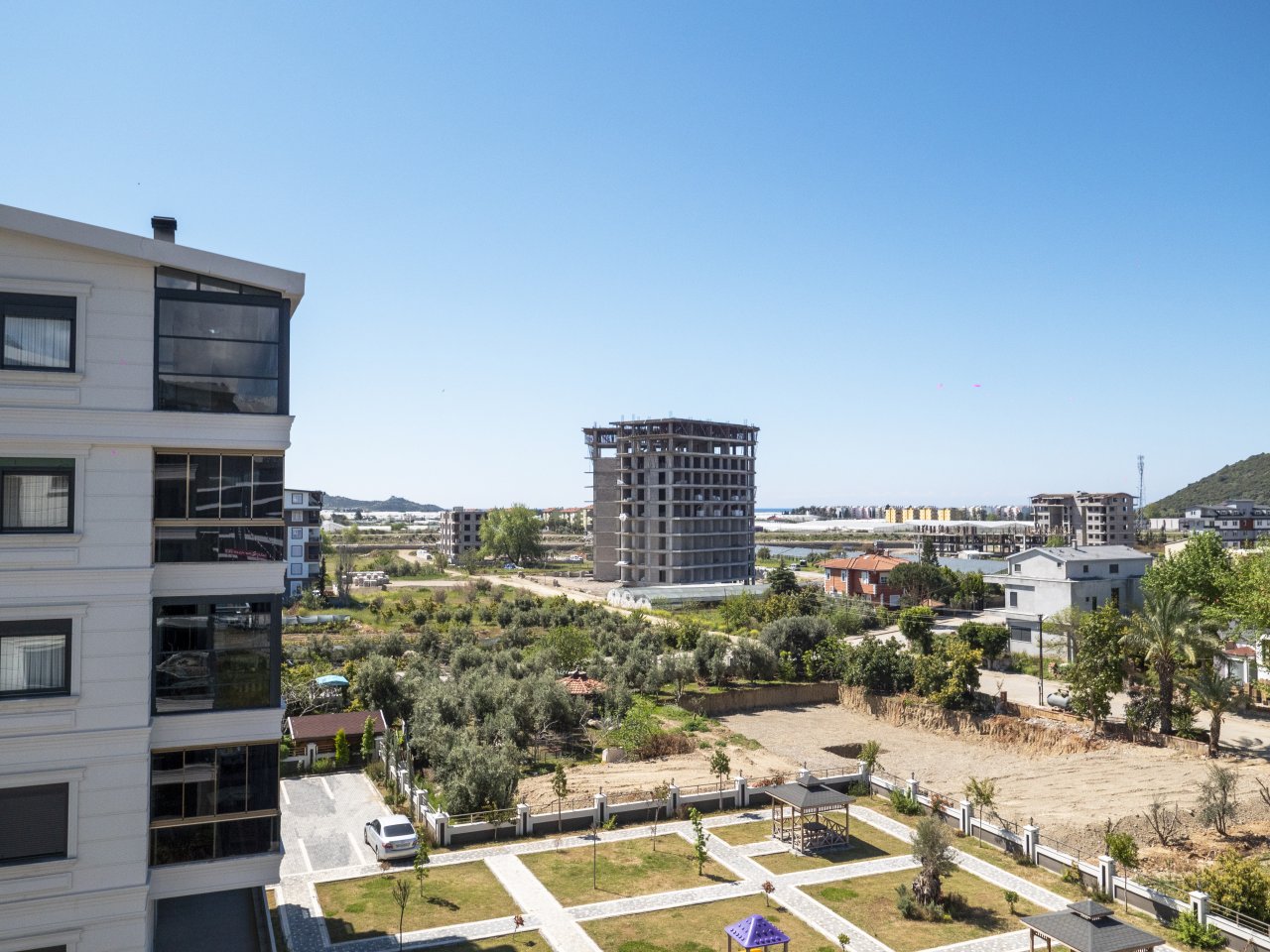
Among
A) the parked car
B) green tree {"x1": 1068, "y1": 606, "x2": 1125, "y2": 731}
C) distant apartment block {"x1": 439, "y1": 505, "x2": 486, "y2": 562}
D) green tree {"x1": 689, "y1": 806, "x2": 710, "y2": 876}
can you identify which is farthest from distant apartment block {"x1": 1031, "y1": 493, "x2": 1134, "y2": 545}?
the parked car

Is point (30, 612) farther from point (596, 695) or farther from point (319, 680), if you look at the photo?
point (596, 695)

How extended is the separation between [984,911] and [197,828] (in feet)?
55.7

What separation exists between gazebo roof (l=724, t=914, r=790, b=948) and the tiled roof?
62.1 ft

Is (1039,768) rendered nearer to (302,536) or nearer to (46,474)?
(46,474)

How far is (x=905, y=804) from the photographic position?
87.1 feet

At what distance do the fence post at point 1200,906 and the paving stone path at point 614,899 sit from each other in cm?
276

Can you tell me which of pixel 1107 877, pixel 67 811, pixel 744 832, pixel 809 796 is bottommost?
pixel 744 832

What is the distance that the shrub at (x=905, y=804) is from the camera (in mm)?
26516

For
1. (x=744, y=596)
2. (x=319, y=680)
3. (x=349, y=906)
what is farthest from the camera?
(x=744, y=596)

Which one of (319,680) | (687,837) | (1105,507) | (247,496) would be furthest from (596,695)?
(1105,507)

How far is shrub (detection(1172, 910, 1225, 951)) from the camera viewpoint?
17953 mm

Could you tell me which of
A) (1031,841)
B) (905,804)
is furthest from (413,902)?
(1031,841)

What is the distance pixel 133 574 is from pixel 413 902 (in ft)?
38.0

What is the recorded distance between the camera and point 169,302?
1264 cm
